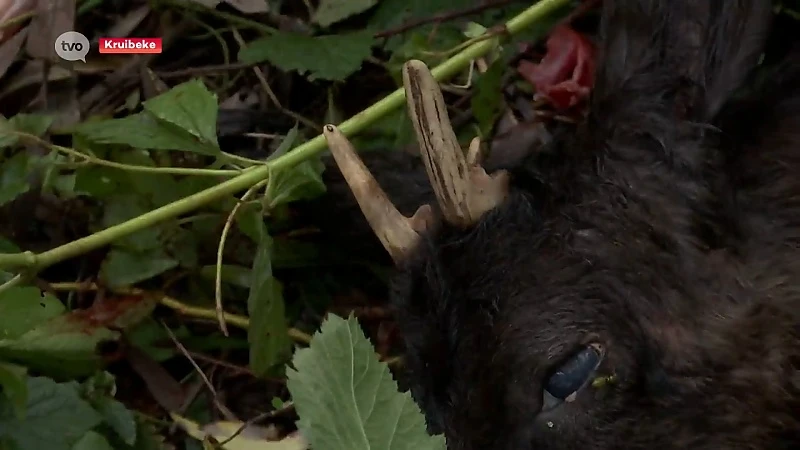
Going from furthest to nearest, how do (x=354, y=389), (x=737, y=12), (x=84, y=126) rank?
(x=84, y=126) < (x=737, y=12) < (x=354, y=389)

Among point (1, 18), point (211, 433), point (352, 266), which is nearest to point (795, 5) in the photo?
point (352, 266)

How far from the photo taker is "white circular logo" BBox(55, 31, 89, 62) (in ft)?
6.80

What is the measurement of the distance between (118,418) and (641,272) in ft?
2.82

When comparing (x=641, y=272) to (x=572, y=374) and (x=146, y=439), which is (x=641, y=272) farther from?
(x=146, y=439)

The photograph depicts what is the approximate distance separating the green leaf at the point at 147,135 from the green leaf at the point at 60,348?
0.32 meters

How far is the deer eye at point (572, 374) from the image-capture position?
→ 1.26 m

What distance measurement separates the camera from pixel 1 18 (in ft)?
6.96

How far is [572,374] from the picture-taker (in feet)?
4.16

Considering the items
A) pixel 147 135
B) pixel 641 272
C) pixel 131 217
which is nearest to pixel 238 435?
pixel 131 217

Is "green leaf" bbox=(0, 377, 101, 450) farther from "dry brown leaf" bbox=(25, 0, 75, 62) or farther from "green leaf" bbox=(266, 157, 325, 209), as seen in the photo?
"dry brown leaf" bbox=(25, 0, 75, 62)

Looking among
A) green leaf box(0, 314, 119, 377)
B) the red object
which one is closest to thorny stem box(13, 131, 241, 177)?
green leaf box(0, 314, 119, 377)

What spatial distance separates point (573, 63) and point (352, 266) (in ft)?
1.81

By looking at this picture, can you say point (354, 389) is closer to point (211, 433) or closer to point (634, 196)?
point (634, 196)
